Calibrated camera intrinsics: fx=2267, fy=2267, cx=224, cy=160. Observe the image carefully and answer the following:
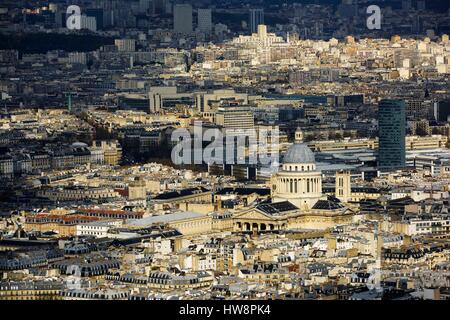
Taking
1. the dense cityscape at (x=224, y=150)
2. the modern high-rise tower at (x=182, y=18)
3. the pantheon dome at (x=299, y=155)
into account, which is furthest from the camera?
the modern high-rise tower at (x=182, y=18)

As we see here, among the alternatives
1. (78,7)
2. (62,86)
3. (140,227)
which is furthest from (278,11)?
(140,227)

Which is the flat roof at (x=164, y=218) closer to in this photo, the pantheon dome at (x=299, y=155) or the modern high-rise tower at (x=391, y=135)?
the pantheon dome at (x=299, y=155)

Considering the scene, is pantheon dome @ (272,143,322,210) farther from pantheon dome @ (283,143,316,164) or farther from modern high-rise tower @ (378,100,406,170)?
modern high-rise tower @ (378,100,406,170)

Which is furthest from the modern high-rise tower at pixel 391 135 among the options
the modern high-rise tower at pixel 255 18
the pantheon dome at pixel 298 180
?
the modern high-rise tower at pixel 255 18

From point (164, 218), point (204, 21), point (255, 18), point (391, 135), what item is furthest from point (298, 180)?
point (255, 18)

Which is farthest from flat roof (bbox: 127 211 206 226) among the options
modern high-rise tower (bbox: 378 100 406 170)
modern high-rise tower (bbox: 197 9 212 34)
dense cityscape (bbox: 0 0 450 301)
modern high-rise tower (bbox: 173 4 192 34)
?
modern high-rise tower (bbox: 197 9 212 34)

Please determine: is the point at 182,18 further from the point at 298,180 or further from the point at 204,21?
the point at 298,180
